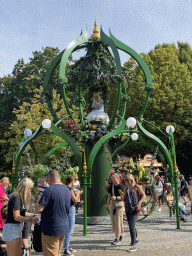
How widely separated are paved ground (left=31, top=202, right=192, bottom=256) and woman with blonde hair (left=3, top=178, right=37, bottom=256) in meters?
2.58

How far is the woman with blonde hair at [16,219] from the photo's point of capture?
4484 mm

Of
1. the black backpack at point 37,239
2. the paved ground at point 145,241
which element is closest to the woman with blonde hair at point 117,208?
the paved ground at point 145,241

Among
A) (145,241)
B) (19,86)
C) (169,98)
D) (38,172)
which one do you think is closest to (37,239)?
(145,241)

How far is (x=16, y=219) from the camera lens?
4457mm

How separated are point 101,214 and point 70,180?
4.88 meters

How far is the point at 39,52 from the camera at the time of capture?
33.9 meters

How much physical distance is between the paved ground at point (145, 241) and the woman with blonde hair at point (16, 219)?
258cm

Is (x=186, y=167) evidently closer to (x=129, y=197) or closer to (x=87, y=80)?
(x=87, y=80)

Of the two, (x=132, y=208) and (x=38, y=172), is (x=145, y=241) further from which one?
(x=38, y=172)

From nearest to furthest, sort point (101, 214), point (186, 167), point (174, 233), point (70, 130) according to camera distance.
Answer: point (174, 233)
point (101, 214)
point (70, 130)
point (186, 167)

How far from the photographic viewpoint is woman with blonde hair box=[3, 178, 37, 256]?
4.48 meters

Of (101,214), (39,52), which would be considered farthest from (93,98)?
(39,52)

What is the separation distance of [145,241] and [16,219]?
4637 millimetres

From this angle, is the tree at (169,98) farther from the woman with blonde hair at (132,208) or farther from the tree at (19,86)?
the woman with blonde hair at (132,208)
